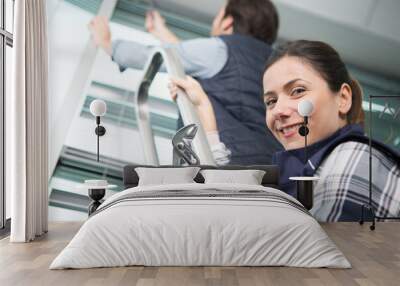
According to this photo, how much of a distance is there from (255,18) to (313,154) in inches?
75.8

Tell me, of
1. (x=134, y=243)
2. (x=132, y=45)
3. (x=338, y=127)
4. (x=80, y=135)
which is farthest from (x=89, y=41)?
(x=134, y=243)

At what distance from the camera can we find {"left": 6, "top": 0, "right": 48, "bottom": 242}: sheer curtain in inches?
227

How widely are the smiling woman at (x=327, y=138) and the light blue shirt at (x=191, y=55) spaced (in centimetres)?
35

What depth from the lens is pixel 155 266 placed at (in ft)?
14.4

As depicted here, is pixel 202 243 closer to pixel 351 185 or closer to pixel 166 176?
pixel 166 176

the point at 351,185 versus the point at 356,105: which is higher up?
the point at 356,105

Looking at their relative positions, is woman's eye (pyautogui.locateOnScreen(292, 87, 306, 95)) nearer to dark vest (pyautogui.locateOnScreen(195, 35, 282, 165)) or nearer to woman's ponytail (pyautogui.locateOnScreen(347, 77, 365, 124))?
dark vest (pyautogui.locateOnScreen(195, 35, 282, 165))

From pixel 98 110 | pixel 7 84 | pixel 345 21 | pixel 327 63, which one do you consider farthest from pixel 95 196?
pixel 345 21

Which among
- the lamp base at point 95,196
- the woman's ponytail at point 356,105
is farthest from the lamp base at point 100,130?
the woman's ponytail at point 356,105

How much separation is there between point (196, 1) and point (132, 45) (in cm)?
101

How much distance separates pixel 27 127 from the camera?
5859 mm

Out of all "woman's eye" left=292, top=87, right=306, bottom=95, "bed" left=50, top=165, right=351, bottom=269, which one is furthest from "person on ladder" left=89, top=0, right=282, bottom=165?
"bed" left=50, top=165, right=351, bottom=269

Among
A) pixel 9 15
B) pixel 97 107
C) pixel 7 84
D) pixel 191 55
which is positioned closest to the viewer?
pixel 7 84

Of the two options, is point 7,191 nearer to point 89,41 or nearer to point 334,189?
point 89,41
